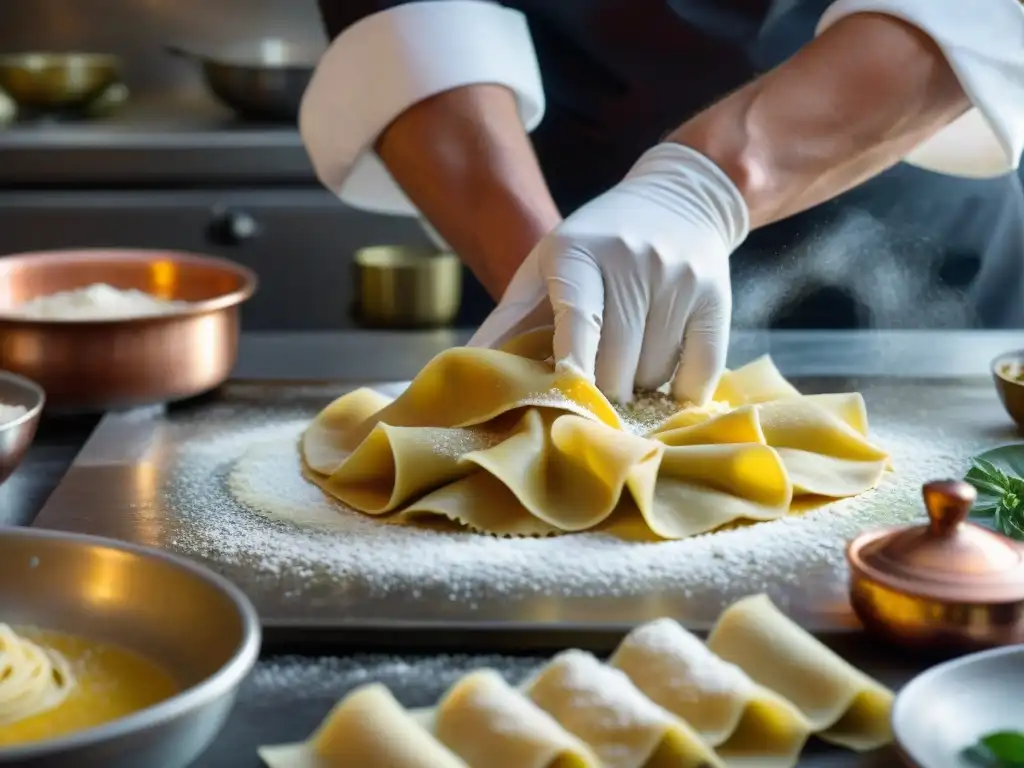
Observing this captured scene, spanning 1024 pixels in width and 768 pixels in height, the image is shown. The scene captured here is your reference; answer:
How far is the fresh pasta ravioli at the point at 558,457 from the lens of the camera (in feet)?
3.72

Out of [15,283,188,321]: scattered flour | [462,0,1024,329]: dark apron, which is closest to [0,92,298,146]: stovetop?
[462,0,1024,329]: dark apron

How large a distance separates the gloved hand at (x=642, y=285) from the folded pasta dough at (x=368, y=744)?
57 centimetres

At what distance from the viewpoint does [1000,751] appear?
69cm

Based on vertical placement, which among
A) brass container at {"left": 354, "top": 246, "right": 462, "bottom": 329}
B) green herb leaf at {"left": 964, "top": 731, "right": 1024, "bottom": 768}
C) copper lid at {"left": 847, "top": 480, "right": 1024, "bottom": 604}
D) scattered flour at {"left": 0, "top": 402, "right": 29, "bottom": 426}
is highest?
copper lid at {"left": 847, "top": 480, "right": 1024, "bottom": 604}

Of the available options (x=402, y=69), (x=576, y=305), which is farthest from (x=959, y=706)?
(x=402, y=69)

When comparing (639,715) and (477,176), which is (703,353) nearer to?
(477,176)

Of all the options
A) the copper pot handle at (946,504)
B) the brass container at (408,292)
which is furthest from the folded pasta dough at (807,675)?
the brass container at (408,292)

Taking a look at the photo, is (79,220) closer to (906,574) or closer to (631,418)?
(631,418)

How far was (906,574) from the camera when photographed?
0.87 metres

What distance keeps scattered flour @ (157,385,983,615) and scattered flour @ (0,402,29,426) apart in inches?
5.7

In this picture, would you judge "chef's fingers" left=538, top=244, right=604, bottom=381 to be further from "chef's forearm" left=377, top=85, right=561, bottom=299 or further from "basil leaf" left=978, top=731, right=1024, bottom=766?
"basil leaf" left=978, top=731, right=1024, bottom=766

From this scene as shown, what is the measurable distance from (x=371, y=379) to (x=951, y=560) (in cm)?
86

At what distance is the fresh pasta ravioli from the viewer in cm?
113

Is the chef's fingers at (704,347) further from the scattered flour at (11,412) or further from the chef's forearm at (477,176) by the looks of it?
the scattered flour at (11,412)
